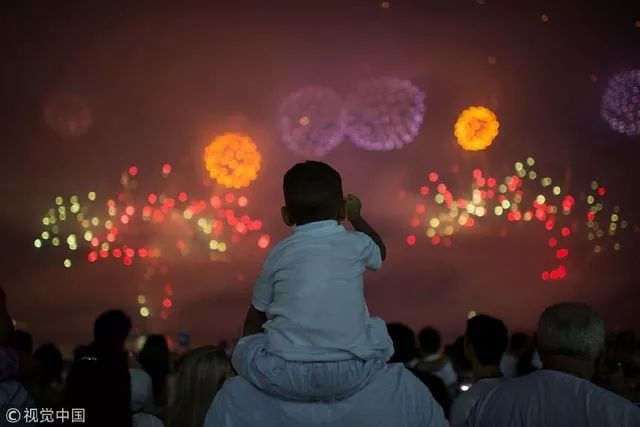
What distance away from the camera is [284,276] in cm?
250

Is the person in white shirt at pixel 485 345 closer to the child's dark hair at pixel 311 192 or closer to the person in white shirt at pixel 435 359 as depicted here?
the child's dark hair at pixel 311 192

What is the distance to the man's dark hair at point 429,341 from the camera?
26.0ft

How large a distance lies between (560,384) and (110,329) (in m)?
2.34

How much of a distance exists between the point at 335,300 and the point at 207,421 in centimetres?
58

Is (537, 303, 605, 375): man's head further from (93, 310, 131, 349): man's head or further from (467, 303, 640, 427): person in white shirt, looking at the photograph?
(93, 310, 131, 349): man's head

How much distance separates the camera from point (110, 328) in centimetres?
414

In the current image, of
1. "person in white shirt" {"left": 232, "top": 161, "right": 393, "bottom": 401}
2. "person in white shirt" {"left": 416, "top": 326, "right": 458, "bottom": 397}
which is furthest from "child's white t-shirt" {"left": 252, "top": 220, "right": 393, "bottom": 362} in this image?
"person in white shirt" {"left": 416, "top": 326, "right": 458, "bottom": 397}

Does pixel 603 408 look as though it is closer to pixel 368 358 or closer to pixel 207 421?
pixel 368 358

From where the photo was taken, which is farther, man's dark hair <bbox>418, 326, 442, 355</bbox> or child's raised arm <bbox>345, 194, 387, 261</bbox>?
man's dark hair <bbox>418, 326, 442, 355</bbox>

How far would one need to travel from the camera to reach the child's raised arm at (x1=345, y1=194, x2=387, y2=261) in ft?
9.18

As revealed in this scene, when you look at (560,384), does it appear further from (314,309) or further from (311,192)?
(311,192)

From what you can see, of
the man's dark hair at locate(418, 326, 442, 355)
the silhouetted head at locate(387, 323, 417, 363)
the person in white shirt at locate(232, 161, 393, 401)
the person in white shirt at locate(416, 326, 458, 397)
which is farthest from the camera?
the man's dark hair at locate(418, 326, 442, 355)

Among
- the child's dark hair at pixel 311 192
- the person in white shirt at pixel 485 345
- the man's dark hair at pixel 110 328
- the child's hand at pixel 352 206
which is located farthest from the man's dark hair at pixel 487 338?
the child's dark hair at pixel 311 192

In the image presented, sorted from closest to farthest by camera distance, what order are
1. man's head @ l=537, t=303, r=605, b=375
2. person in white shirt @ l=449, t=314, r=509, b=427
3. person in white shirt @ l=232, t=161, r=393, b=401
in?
1. person in white shirt @ l=232, t=161, r=393, b=401
2. man's head @ l=537, t=303, r=605, b=375
3. person in white shirt @ l=449, t=314, r=509, b=427
